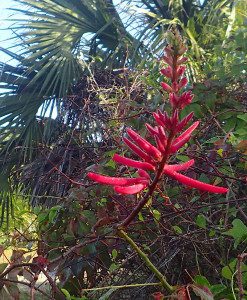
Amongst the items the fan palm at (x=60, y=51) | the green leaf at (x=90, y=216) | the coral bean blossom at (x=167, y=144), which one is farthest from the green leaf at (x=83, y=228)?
the fan palm at (x=60, y=51)

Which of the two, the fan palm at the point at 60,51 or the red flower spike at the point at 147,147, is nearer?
the red flower spike at the point at 147,147

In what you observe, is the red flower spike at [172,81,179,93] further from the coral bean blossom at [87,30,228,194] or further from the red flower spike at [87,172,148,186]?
the red flower spike at [87,172,148,186]

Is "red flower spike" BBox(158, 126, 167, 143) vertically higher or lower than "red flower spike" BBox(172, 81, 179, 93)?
lower

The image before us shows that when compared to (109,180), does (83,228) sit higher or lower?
lower

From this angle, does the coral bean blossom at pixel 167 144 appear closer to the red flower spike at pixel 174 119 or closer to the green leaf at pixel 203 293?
the red flower spike at pixel 174 119

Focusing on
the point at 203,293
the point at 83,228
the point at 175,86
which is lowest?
the point at 83,228

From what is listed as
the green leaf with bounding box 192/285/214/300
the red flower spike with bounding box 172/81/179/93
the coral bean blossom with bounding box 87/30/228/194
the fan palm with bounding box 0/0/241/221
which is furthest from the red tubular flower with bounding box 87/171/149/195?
the fan palm with bounding box 0/0/241/221

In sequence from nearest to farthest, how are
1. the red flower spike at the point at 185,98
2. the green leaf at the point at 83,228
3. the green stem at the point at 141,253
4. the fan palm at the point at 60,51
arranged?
the red flower spike at the point at 185,98 < the green stem at the point at 141,253 < the green leaf at the point at 83,228 < the fan palm at the point at 60,51

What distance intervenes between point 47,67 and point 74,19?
0.50 metres

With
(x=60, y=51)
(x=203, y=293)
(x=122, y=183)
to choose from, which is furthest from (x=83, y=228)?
(x=60, y=51)

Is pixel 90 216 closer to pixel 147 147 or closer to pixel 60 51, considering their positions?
pixel 147 147

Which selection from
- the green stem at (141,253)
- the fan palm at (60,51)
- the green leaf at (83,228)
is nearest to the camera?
the green stem at (141,253)

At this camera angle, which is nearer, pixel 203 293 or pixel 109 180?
pixel 109 180

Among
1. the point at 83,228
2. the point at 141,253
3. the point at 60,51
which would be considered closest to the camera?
the point at 141,253
